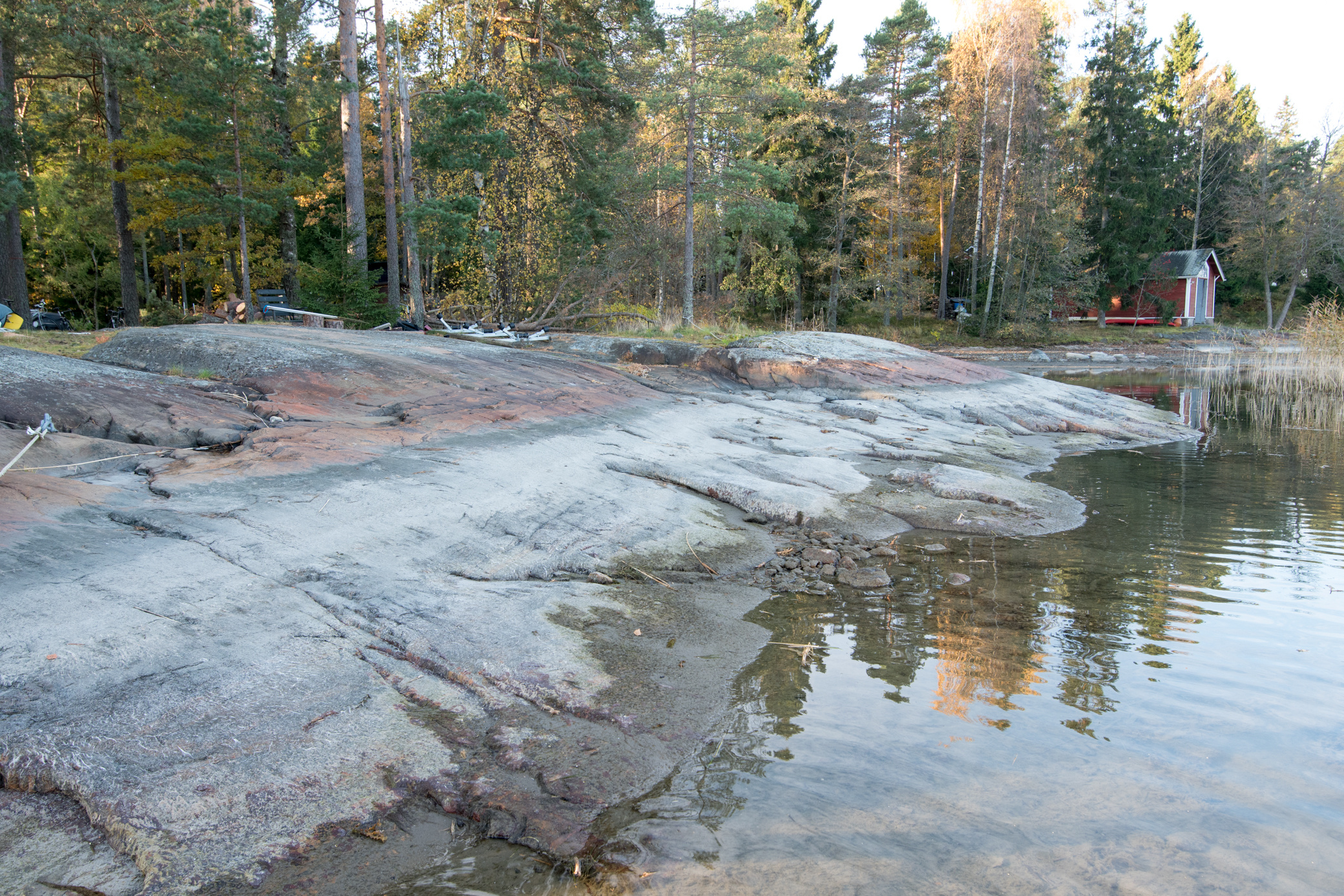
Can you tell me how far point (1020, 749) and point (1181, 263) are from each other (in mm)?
48625

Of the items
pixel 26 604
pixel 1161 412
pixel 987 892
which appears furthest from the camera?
pixel 1161 412

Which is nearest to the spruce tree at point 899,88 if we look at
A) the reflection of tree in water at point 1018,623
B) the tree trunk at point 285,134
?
the tree trunk at point 285,134

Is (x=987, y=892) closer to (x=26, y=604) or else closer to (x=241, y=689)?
(x=241, y=689)

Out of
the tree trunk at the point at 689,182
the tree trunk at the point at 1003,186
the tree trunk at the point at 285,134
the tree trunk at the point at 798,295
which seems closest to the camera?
the tree trunk at the point at 285,134

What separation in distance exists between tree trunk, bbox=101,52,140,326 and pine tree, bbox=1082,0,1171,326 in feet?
127

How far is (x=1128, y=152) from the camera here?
3684cm

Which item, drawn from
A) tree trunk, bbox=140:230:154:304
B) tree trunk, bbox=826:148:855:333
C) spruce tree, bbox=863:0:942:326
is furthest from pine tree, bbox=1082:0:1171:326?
tree trunk, bbox=140:230:154:304

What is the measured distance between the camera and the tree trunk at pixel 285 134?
20750mm

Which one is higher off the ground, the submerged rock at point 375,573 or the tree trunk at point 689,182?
the tree trunk at point 689,182

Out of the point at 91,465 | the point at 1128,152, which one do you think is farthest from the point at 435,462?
the point at 1128,152

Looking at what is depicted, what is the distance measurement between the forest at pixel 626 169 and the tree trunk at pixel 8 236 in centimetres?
7

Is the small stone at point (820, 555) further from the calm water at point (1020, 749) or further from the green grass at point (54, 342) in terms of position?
the green grass at point (54, 342)

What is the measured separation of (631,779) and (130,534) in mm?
3421

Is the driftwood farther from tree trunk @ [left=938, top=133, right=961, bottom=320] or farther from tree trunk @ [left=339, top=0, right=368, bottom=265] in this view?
tree trunk @ [left=938, top=133, right=961, bottom=320]
